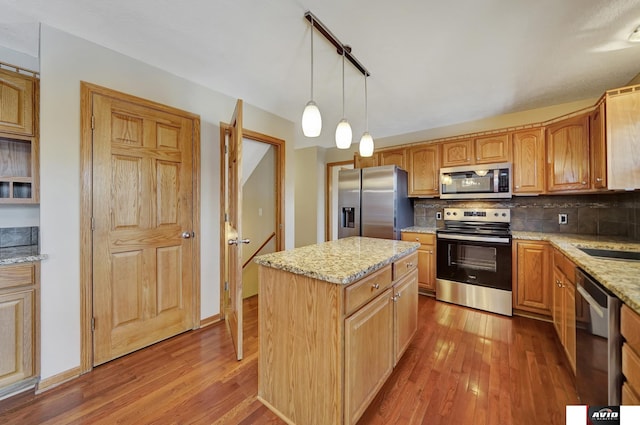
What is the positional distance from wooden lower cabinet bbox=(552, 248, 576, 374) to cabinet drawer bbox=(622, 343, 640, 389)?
70cm

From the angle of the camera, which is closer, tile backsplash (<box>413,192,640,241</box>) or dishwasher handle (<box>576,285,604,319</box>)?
dishwasher handle (<box>576,285,604,319</box>)

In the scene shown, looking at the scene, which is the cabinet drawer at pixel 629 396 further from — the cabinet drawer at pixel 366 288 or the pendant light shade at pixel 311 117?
the pendant light shade at pixel 311 117

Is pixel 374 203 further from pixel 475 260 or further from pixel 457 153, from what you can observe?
pixel 475 260

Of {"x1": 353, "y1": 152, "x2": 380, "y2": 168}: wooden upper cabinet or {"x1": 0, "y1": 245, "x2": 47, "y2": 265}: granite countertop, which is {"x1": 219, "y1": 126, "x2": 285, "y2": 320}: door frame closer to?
{"x1": 0, "y1": 245, "x2": 47, "y2": 265}: granite countertop

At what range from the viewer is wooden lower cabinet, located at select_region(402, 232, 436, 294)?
3.23 metres

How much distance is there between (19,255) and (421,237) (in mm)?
3756

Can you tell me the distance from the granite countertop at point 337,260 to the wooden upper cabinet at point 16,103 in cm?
195

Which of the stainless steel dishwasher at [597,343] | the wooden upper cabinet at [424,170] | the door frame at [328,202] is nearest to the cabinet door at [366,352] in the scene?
the stainless steel dishwasher at [597,343]

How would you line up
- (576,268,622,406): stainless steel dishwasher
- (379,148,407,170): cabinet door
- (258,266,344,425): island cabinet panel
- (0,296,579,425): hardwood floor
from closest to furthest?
1. (576,268,622,406): stainless steel dishwasher
2. (258,266,344,425): island cabinet panel
3. (0,296,579,425): hardwood floor
4. (379,148,407,170): cabinet door

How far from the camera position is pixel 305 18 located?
161 centimetres

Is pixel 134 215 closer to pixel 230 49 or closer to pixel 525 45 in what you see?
pixel 230 49

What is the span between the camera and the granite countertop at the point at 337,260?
121 cm

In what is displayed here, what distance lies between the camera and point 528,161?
2.88 metres

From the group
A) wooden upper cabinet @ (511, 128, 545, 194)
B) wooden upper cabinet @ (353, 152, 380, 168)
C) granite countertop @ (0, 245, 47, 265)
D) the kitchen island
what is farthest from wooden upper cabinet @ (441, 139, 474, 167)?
granite countertop @ (0, 245, 47, 265)
